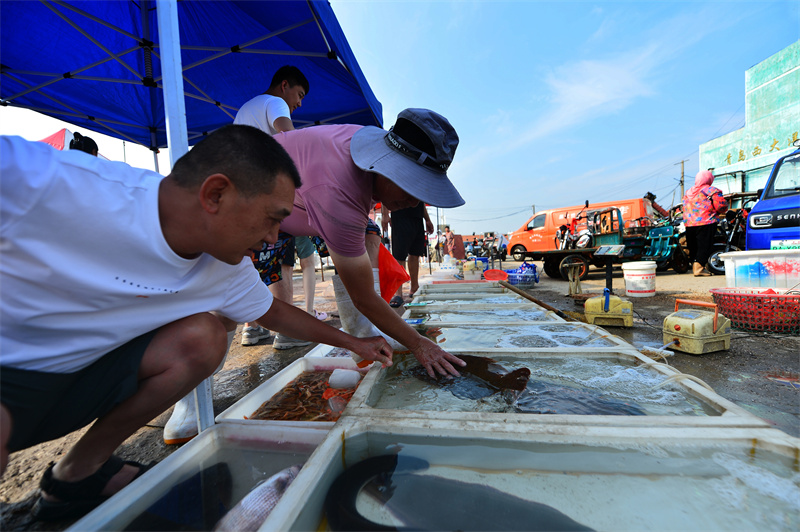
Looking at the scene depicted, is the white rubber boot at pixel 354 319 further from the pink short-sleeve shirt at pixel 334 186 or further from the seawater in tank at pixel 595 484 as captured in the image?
the seawater in tank at pixel 595 484

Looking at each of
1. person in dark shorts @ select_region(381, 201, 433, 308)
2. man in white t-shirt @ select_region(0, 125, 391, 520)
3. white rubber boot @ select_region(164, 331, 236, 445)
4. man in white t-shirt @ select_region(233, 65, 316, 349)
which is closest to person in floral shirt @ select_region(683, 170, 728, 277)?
person in dark shorts @ select_region(381, 201, 433, 308)

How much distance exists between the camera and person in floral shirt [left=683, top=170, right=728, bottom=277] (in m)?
6.07

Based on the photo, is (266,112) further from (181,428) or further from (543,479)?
(543,479)

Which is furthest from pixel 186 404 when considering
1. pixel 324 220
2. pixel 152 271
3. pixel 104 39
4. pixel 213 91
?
pixel 213 91

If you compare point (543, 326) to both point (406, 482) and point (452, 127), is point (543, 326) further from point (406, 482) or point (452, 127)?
point (406, 482)

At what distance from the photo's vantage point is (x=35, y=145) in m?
0.79

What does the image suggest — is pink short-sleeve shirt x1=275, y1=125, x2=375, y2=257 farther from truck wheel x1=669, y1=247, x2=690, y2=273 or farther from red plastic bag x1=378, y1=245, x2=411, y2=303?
truck wheel x1=669, y1=247, x2=690, y2=273

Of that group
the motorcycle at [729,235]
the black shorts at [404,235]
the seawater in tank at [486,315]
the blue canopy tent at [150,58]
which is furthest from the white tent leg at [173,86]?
the motorcycle at [729,235]

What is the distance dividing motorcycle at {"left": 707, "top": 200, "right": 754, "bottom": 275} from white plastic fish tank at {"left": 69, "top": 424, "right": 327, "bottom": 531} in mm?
8261

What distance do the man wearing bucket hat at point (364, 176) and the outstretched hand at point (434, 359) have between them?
190mm

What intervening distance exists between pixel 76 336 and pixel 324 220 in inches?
34.1

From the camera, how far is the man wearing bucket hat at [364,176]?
1.41 meters

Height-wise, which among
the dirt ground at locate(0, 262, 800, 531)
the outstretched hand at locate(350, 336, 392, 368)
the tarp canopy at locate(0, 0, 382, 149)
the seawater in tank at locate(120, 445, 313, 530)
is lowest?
the dirt ground at locate(0, 262, 800, 531)

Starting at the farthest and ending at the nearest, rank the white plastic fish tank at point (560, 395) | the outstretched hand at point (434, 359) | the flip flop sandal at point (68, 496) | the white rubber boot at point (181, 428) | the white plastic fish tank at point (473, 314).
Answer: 1. the white plastic fish tank at point (473, 314)
2. the outstretched hand at point (434, 359)
3. the white rubber boot at point (181, 428)
4. the white plastic fish tank at point (560, 395)
5. the flip flop sandal at point (68, 496)
